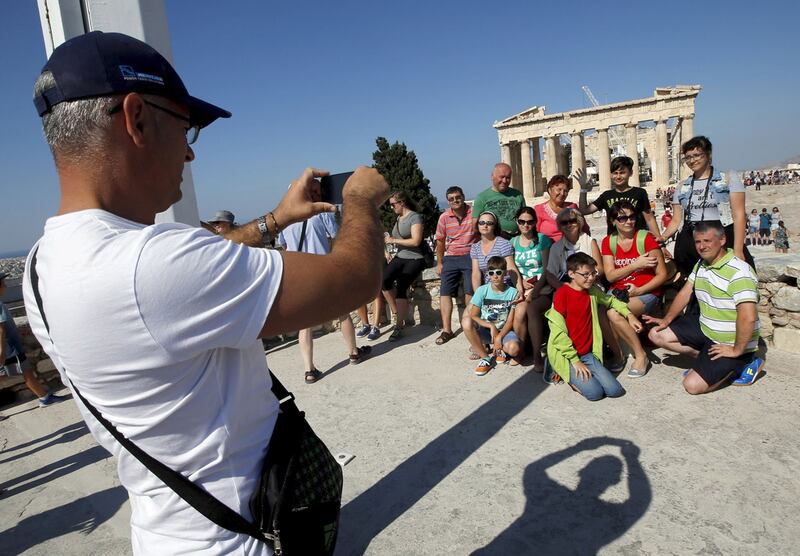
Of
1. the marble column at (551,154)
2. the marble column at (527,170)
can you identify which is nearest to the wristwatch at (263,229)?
the marble column at (527,170)

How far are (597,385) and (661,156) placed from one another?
125 ft

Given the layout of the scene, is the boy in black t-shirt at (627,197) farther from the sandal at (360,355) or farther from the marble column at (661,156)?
the marble column at (661,156)

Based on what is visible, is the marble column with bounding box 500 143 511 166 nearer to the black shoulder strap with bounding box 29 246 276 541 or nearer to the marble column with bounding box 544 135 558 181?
the marble column with bounding box 544 135 558 181

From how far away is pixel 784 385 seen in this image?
11.6 feet

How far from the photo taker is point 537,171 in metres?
42.6

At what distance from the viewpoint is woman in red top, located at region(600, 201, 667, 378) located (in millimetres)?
4430

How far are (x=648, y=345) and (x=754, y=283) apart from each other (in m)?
1.21

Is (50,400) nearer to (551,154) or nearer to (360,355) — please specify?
(360,355)

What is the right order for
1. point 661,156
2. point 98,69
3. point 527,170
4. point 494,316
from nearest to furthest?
point 98,69 → point 494,316 → point 661,156 → point 527,170

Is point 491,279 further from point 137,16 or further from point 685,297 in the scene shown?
point 137,16

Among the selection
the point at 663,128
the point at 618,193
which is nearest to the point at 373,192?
the point at 618,193

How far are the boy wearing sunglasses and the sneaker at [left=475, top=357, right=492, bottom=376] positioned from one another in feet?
1.91

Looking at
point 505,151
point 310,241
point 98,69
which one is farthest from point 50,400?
point 505,151

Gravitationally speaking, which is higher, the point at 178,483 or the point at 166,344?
the point at 166,344
